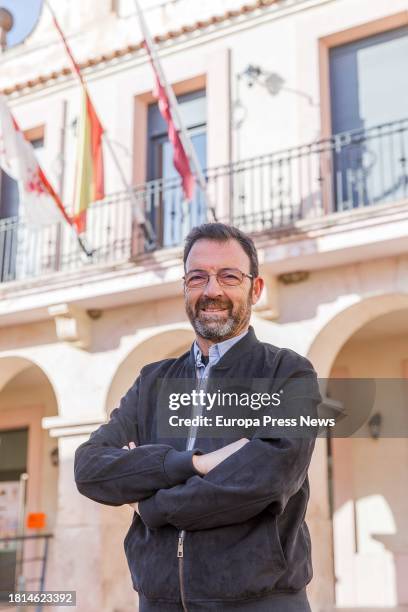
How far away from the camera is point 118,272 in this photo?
8.98 metres

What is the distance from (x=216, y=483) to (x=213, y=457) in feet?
0.26

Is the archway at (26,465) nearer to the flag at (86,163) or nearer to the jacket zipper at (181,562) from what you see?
the flag at (86,163)

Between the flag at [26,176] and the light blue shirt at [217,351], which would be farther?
the flag at [26,176]

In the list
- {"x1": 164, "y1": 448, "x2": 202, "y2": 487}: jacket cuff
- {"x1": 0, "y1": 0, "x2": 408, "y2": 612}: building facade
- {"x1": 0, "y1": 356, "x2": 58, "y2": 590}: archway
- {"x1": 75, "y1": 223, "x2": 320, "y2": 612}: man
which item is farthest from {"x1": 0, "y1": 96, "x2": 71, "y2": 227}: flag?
{"x1": 164, "y1": 448, "x2": 202, "y2": 487}: jacket cuff

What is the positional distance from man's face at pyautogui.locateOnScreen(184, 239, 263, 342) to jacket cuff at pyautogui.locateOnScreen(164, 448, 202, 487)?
401 millimetres

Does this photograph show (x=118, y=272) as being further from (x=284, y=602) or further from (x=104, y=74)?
(x=284, y=602)

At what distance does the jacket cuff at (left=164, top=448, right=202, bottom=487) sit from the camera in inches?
86.1

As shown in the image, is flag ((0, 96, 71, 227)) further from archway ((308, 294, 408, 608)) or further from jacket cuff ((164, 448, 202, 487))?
jacket cuff ((164, 448, 202, 487))

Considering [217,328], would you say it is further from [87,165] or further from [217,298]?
[87,165]

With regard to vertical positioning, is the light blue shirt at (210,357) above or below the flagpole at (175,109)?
below

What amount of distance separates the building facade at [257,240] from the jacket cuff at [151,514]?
5737mm

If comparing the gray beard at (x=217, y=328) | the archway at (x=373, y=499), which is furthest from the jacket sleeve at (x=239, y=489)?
the archway at (x=373, y=499)

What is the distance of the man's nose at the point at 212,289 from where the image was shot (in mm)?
2408

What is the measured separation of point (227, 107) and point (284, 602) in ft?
27.3
